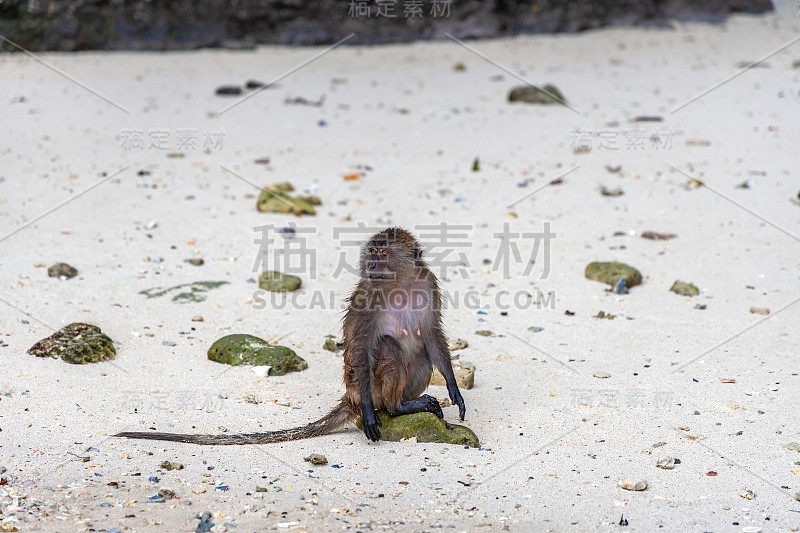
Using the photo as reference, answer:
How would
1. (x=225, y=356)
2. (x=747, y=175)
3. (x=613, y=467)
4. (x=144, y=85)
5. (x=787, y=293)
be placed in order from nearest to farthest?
(x=613, y=467) → (x=225, y=356) → (x=787, y=293) → (x=747, y=175) → (x=144, y=85)

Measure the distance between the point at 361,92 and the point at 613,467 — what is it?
677 centimetres

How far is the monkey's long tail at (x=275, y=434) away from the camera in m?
4.32

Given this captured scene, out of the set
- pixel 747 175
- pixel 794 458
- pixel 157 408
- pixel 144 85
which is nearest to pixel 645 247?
pixel 747 175

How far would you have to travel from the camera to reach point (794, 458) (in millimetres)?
4184

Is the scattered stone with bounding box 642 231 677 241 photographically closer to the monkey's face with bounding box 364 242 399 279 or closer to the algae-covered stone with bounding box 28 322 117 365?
the monkey's face with bounding box 364 242 399 279

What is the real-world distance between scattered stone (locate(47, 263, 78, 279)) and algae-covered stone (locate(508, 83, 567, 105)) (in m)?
5.35

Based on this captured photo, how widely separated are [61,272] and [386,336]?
2.59 m

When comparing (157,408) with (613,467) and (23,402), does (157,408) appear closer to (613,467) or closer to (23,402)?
(23,402)

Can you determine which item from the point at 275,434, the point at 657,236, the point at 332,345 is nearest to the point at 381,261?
the point at 275,434

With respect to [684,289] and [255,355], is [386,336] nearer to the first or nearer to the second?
[255,355]

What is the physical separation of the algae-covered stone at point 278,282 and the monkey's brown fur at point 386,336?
1.59 meters

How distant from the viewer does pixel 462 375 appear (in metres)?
5.01

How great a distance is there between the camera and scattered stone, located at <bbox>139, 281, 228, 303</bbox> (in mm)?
5875

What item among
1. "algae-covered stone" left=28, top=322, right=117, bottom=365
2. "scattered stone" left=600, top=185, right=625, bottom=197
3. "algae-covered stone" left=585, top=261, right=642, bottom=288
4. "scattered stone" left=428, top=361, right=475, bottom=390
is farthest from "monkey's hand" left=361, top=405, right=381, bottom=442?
"scattered stone" left=600, top=185, right=625, bottom=197
